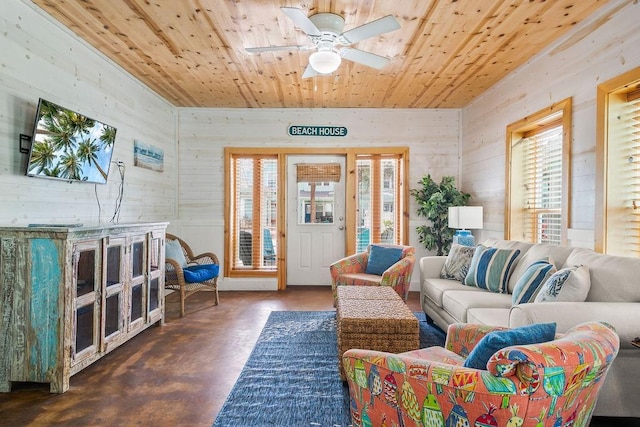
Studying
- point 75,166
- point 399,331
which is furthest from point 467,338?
point 75,166

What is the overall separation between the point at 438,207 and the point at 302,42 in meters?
2.77

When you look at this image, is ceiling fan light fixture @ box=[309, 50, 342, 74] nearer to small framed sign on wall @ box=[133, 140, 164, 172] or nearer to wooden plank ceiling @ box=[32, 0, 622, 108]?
wooden plank ceiling @ box=[32, 0, 622, 108]

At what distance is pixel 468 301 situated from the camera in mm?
2676

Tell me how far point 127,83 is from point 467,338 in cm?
409

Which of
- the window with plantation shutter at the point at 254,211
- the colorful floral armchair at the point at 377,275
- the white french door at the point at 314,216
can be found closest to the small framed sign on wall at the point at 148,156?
the window with plantation shutter at the point at 254,211

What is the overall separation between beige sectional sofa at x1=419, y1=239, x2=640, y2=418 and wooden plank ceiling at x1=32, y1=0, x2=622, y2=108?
71.4 inches

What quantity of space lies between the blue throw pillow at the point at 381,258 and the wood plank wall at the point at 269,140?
120 centimetres

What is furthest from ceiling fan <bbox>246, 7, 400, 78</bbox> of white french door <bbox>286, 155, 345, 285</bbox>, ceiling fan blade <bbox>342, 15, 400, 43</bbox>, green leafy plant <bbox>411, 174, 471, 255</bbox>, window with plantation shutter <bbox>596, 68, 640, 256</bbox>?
white french door <bbox>286, 155, 345, 285</bbox>

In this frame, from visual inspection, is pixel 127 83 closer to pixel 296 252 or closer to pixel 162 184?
pixel 162 184

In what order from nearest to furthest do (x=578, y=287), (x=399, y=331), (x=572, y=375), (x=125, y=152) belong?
(x=572, y=375)
(x=578, y=287)
(x=399, y=331)
(x=125, y=152)

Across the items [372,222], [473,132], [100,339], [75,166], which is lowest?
[100,339]

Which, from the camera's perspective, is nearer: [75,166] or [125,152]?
[75,166]

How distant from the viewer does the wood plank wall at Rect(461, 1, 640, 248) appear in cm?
249

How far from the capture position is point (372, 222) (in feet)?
17.7
